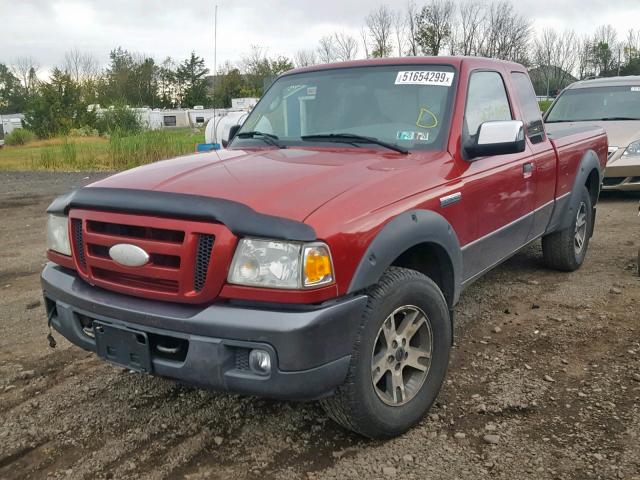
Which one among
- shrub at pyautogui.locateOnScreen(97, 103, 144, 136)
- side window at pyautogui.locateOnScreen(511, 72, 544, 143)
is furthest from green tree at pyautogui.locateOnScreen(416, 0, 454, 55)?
side window at pyautogui.locateOnScreen(511, 72, 544, 143)

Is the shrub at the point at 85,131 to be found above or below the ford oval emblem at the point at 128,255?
below

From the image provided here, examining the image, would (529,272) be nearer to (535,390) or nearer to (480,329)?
(480,329)

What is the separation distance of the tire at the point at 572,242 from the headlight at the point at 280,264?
138 inches

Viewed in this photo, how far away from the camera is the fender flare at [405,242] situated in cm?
246

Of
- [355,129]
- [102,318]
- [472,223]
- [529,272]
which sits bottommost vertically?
[529,272]

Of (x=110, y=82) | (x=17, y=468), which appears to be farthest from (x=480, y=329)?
(x=110, y=82)

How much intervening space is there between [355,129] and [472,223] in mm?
883

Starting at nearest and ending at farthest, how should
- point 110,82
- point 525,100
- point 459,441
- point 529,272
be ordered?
1. point 459,441
2. point 525,100
3. point 529,272
4. point 110,82

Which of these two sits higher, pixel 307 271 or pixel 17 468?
pixel 307 271

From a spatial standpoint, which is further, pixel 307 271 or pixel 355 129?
pixel 355 129

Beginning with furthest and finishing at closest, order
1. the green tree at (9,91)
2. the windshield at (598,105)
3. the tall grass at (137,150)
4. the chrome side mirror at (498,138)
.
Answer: the green tree at (9,91) → the tall grass at (137,150) → the windshield at (598,105) → the chrome side mirror at (498,138)

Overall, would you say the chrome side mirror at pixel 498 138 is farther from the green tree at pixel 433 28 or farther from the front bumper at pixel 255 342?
the green tree at pixel 433 28

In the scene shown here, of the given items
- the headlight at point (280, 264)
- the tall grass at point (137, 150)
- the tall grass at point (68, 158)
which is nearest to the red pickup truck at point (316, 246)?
the headlight at point (280, 264)

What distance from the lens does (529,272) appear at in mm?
5578
